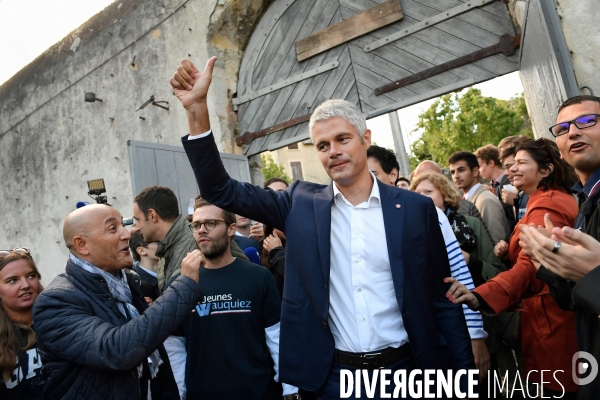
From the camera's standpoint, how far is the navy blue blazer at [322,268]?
6.13 ft

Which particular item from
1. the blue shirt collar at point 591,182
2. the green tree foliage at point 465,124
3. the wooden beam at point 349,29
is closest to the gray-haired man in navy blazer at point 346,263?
the blue shirt collar at point 591,182

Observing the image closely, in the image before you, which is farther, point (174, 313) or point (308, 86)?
point (308, 86)

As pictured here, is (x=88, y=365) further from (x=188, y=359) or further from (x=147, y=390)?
(x=188, y=359)

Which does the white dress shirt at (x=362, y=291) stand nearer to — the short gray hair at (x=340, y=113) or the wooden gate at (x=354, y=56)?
the short gray hair at (x=340, y=113)

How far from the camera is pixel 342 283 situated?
1.97 meters

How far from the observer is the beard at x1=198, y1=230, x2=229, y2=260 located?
112 inches

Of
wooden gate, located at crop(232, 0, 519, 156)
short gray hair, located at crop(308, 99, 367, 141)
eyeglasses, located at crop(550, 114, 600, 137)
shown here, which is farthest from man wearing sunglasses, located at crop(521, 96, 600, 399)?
wooden gate, located at crop(232, 0, 519, 156)

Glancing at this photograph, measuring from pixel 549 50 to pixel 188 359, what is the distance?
3.06m

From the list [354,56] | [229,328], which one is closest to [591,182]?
[229,328]

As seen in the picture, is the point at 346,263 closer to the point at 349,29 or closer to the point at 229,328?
the point at 229,328

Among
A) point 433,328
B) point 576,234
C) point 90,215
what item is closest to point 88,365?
point 90,215

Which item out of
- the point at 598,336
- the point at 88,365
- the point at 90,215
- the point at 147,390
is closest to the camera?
the point at 598,336

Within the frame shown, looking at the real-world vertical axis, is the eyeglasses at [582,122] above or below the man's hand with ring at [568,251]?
above

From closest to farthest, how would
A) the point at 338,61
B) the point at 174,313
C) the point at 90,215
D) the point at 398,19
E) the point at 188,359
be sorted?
the point at 174,313
the point at 90,215
the point at 188,359
the point at 398,19
the point at 338,61
